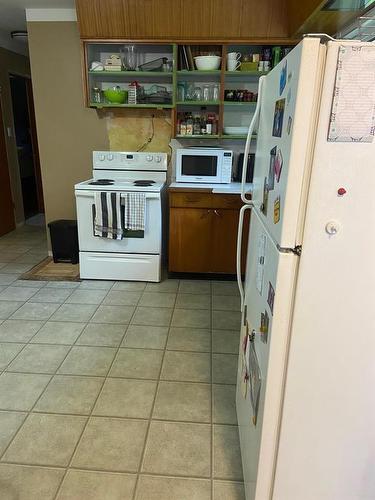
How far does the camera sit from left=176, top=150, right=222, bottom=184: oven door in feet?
11.0

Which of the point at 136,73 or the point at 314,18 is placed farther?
the point at 136,73

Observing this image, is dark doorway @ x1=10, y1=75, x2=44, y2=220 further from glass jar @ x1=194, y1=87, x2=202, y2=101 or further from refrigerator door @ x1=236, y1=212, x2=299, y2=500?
refrigerator door @ x1=236, y1=212, x2=299, y2=500

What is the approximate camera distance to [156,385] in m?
2.02

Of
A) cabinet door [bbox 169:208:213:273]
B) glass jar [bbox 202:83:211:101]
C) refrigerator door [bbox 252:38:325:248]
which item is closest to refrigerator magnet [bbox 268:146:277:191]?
refrigerator door [bbox 252:38:325:248]

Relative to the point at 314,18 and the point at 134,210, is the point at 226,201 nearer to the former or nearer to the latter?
the point at 134,210

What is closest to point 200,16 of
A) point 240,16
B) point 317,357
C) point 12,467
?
point 240,16

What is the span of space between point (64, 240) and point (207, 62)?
7.14ft

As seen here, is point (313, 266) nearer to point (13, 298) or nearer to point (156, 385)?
point (156, 385)

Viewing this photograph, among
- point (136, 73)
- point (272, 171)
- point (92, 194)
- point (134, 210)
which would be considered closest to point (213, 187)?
point (134, 210)

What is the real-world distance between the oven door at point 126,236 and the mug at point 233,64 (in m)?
1.30

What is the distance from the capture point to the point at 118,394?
195cm

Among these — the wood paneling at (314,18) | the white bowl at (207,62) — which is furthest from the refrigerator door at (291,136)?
the white bowl at (207,62)

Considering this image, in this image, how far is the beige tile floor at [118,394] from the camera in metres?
1.48

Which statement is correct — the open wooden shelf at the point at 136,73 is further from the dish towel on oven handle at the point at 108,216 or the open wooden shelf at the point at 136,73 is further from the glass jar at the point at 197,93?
the dish towel on oven handle at the point at 108,216
